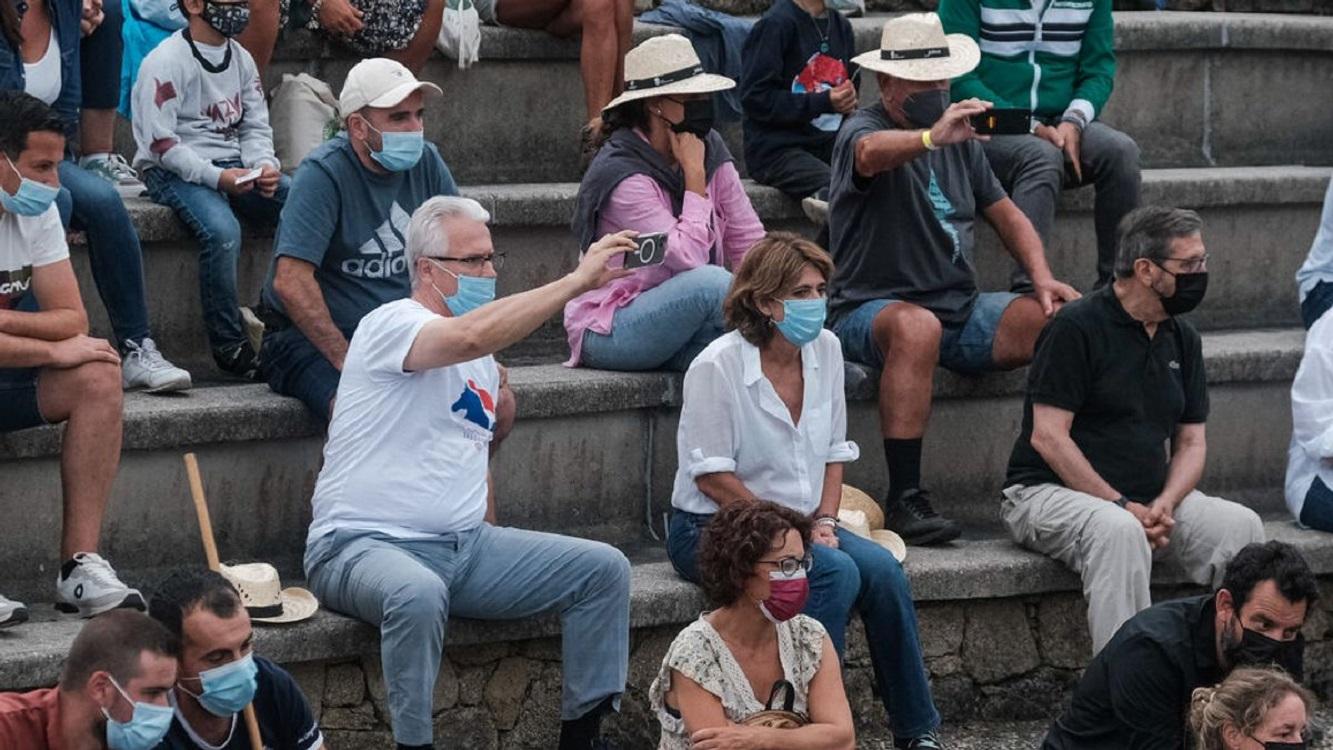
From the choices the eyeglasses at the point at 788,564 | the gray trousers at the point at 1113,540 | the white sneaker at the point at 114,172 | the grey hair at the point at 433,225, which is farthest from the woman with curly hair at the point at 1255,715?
the white sneaker at the point at 114,172

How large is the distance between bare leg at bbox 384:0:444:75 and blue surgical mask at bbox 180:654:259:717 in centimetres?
347

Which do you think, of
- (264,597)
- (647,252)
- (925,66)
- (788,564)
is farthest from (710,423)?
(925,66)

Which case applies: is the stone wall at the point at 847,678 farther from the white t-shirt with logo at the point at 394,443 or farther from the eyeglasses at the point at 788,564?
the eyeglasses at the point at 788,564

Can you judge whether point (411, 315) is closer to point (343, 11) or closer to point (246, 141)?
point (246, 141)

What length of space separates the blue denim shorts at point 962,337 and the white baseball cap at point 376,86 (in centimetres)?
162

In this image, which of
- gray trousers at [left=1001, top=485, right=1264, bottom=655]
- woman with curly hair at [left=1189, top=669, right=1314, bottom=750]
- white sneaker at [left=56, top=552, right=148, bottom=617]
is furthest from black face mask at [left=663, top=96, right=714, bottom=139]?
woman with curly hair at [left=1189, top=669, right=1314, bottom=750]

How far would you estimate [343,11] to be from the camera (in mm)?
8305

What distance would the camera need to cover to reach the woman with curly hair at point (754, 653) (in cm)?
588

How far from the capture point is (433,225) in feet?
21.1

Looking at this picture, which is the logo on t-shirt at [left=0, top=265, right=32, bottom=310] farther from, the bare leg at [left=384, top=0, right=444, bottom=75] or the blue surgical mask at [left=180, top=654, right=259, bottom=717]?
the bare leg at [left=384, top=0, right=444, bottom=75]

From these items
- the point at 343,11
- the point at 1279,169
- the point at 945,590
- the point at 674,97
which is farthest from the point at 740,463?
the point at 1279,169

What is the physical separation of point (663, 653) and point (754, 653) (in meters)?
1.00

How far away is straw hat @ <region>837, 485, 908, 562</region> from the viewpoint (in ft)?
23.4

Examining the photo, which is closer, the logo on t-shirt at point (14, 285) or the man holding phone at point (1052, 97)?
the logo on t-shirt at point (14, 285)
